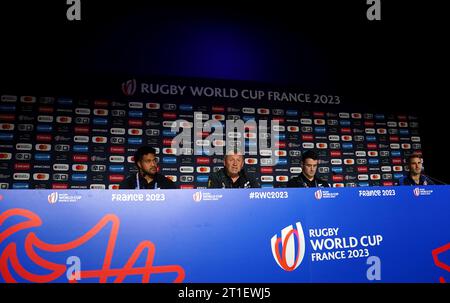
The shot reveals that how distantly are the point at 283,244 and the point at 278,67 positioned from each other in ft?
13.0

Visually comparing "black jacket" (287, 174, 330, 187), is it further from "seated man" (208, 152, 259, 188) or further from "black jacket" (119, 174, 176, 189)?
"black jacket" (119, 174, 176, 189)

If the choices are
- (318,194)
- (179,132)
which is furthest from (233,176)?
(179,132)

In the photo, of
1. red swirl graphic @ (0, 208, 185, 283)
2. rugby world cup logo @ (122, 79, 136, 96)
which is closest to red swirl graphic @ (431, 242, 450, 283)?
red swirl graphic @ (0, 208, 185, 283)

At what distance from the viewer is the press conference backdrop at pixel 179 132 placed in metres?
4.99

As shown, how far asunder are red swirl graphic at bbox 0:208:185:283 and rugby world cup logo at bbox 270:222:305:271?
0.54m

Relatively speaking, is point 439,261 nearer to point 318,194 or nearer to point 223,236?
point 318,194

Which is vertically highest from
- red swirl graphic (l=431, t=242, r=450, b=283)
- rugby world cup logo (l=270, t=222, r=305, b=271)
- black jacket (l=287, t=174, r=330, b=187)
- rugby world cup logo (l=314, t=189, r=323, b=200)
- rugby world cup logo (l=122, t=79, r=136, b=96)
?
rugby world cup logo (l=122, t=79, r=136, b=96)

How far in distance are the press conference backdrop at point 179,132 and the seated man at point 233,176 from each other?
1.89 m

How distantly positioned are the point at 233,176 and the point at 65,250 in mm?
1865

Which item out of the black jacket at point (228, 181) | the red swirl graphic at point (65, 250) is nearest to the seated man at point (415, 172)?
the black jacket at point (228, 181)

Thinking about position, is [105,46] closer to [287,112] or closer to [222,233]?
[287,112]

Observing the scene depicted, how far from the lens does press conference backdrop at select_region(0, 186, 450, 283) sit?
1829 mm

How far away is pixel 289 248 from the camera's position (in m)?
1.95

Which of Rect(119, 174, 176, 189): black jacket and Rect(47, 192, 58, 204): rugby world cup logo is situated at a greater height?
Rect(119, 174, 176, 189): black jacket
